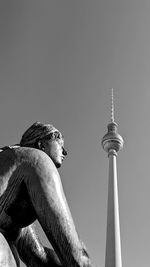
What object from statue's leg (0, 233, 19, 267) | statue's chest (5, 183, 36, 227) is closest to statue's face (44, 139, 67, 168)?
statue's chest (5, 183, 36, 227)

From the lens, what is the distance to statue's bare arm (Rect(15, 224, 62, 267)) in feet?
12.1

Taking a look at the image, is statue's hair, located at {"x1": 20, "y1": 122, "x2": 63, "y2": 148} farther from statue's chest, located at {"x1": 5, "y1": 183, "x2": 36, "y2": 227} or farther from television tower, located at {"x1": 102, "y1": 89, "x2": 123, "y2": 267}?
television tower, located at {"x1": 102, "y1": 89, "x2": 123, "y2": 267}

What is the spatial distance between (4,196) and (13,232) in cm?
37

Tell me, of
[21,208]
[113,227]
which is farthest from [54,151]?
[113,227]

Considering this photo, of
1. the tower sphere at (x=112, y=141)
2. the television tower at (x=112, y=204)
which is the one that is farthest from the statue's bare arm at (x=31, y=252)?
the tower sphere at (x=112, y=141)

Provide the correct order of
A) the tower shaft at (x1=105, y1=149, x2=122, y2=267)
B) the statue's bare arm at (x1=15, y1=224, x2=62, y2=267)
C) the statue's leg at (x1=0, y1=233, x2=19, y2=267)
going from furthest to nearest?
the tower shaft at (x1=105, y1=149, x2=122, y2=267) → the statue's bare arm at (x1=15, y1=224, x2=62, y2=267) → the statue's leg at (x1=0, y1=233, x2=19, y2=267)

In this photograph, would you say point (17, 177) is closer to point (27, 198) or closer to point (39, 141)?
point (27, 198)

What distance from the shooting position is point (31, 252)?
12.1ft

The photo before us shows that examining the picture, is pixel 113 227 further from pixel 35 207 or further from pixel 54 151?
pixel 35 207

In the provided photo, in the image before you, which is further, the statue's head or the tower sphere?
the tower sphere

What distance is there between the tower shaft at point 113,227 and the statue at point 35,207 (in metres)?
55.4

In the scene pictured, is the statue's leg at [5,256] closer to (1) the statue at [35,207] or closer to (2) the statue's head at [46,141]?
(1) the statue at [35,207]

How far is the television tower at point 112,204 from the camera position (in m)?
57.7

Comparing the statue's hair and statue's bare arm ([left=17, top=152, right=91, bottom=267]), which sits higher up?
the statue's hair
